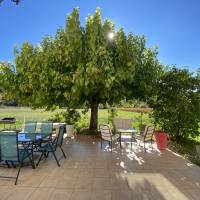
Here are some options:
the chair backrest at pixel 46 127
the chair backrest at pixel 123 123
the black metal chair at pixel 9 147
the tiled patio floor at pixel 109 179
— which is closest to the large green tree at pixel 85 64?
the chair backrest at pixel 123 123

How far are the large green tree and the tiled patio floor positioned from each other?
346 cm

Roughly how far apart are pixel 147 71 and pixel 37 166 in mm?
6811

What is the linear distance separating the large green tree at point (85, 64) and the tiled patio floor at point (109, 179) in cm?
346

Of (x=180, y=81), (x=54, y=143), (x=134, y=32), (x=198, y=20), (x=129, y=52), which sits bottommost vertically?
(x=54, y=143)

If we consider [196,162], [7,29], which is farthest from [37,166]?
[7,29]

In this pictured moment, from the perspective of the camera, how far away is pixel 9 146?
532cm

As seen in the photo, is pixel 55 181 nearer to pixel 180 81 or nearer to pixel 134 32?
pixel 180 81

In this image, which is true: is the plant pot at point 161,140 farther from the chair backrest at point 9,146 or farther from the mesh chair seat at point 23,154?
the chair backrest at point 9,146

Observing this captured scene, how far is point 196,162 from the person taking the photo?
6.89 meters

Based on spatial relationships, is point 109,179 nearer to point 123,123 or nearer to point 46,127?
point 46,127

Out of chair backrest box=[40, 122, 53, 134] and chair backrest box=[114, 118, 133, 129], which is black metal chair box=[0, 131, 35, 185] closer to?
chair backrest box=[40, 122, 53, 134]

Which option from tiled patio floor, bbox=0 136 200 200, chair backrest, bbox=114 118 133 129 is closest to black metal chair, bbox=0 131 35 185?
tiled patio floor, bbox=0 136 200 200

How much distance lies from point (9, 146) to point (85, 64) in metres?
5.81

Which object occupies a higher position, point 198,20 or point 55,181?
point 198,20
